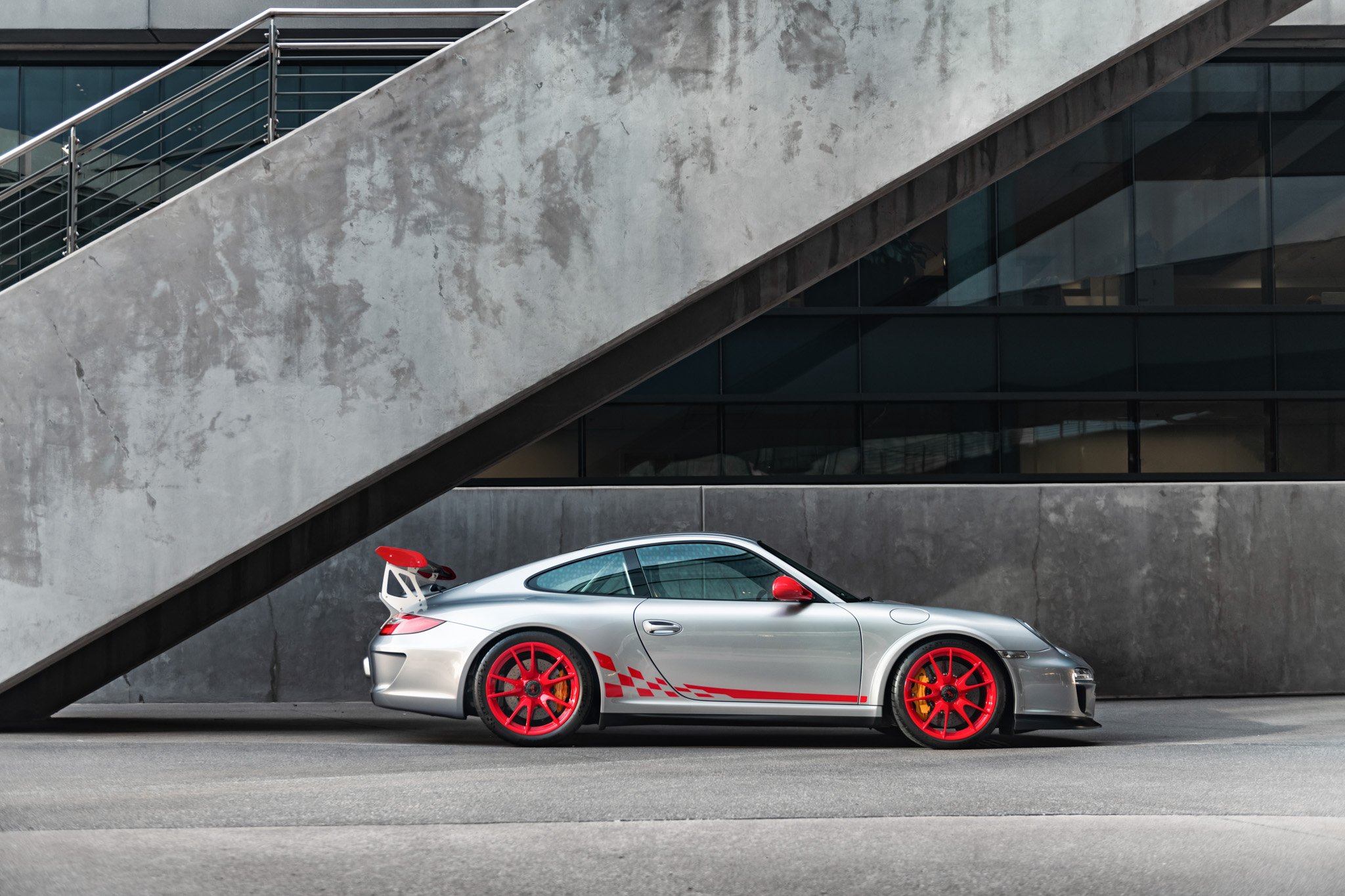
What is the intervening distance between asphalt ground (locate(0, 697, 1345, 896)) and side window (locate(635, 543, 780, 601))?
0.93 metres

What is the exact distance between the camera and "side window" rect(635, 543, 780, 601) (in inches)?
310

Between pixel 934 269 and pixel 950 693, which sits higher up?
pixel 934 269

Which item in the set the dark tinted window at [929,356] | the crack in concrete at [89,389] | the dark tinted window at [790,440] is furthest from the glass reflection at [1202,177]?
the crack in concrete at [89,389]

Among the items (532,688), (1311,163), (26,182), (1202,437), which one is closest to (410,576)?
(532,688)

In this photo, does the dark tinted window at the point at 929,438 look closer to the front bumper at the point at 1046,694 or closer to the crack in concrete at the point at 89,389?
the front bumper at the point at 1046,694

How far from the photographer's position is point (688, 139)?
791 cm

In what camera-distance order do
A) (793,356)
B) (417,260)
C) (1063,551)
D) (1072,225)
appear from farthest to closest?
(1072,225), (793,356), (1063,551), (417,260)

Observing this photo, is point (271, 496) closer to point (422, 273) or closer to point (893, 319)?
point (422, 273)

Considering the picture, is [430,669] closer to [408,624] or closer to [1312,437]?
A: [408,624]

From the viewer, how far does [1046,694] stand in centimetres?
752

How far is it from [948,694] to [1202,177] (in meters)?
8.10

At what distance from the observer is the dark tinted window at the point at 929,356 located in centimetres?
1291

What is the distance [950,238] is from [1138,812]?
29.3 ft

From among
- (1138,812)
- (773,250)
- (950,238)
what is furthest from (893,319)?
(1138,812)
